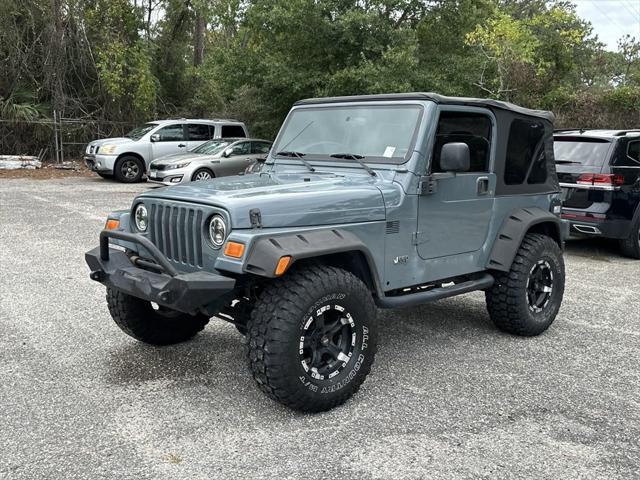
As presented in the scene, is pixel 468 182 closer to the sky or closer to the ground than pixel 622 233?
closer to the sky

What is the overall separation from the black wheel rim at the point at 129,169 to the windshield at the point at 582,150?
11.1 m

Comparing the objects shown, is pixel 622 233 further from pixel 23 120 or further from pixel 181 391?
pixel 23 120

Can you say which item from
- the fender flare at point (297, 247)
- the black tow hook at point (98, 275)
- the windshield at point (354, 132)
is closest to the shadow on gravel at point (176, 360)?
the black tow hook at point (98, 275)

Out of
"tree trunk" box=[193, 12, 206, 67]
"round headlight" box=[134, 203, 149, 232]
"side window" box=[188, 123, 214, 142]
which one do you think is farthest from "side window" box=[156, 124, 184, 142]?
"round headlight" box=[134, 203, 149, 232]

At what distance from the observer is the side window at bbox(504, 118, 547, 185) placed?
488cm

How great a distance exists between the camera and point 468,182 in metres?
4.47

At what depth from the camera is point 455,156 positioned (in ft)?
13.2

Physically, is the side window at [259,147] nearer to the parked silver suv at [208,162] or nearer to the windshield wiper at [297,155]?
the parked silver suv at [208,162]

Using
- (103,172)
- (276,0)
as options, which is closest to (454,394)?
(276,0)

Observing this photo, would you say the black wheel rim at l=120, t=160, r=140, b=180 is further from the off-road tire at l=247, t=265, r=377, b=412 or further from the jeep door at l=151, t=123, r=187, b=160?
the off-road tire at l=247, t=265, r=377, b=412

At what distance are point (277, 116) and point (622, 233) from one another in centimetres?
1125

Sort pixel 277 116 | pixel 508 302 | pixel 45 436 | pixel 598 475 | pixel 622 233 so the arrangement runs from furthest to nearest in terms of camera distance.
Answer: pixel 277 116, pixel 622 233, pixel 508 302, pixel 45 436, pixel 598 475

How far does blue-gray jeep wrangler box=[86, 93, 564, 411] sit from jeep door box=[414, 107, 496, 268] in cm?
1

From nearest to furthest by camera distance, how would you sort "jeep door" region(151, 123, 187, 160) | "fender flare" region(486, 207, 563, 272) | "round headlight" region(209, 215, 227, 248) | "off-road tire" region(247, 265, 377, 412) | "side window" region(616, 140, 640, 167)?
"off-road tire" region(247, 265, 377, 412)
"round headlight" region(209, 215, 227, 248)
"fender flare" region(486, 207, 563, 272)
"side window" region(616, 140, 640, 167)
"jeep door" region(151, 123, 187, 160)
